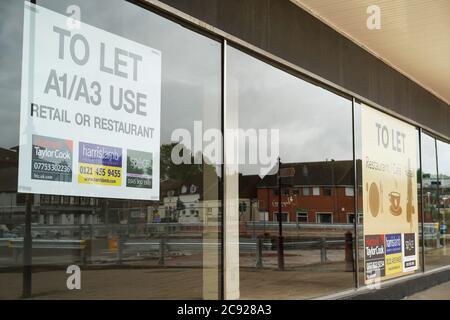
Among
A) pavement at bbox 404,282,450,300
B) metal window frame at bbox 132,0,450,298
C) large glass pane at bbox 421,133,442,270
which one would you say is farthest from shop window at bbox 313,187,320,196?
large glass pane at bbox 421,133,442,270

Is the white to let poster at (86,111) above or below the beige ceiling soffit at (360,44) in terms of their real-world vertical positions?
below

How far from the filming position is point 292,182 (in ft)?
25.0

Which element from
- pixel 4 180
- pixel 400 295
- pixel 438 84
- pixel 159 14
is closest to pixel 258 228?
pixel 159 14

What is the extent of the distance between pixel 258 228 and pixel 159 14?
2.68 meters

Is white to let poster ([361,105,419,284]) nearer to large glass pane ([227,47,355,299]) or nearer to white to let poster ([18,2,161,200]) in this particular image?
large glass pane ([227,47,355,299])

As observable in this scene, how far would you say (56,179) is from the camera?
4574 millimetres

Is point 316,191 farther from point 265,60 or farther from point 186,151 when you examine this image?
point 186,151

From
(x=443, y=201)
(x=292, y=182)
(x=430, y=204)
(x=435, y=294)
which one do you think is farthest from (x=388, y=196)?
(x=443, y=201)

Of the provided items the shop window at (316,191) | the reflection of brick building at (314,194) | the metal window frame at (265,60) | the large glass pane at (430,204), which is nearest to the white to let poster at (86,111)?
the metal window frame at (265,60)

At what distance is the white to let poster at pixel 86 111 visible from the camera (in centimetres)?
445

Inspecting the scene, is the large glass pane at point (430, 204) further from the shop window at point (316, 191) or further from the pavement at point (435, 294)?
the shop window at point (316, 191)

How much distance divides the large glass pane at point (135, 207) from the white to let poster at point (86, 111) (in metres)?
0.05

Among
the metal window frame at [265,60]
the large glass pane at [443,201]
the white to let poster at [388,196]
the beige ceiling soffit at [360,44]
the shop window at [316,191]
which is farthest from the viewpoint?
the large glass pane at [443,201]
